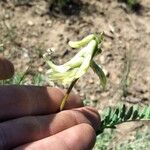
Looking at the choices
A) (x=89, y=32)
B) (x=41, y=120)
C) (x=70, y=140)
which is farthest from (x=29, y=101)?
(x=89, y=32)

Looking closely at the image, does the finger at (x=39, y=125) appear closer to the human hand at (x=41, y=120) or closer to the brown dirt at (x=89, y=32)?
the human hand at (x=41, y=120)

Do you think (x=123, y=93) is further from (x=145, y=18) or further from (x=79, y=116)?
(x=79, y=116)

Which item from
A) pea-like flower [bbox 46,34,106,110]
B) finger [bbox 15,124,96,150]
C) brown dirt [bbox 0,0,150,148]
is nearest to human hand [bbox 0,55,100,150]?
finger [bbox 15,124,96,150]

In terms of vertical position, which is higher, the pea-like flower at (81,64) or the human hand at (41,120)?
the pea-like flower at (81,64)

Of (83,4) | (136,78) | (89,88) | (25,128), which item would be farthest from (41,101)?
(83,4)

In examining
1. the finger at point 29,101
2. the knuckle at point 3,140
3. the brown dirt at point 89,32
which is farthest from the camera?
the brown dirt at point 89,32

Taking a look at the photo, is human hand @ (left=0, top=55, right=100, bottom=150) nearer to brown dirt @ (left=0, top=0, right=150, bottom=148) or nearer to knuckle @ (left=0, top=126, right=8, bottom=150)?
knuckle @ (left=0, top=126, right=8, bottom=150)

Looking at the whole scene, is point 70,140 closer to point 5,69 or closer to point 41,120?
point 41,120

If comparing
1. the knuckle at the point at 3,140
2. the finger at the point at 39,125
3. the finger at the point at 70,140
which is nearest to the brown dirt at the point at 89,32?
the finger at the point at 39,125
